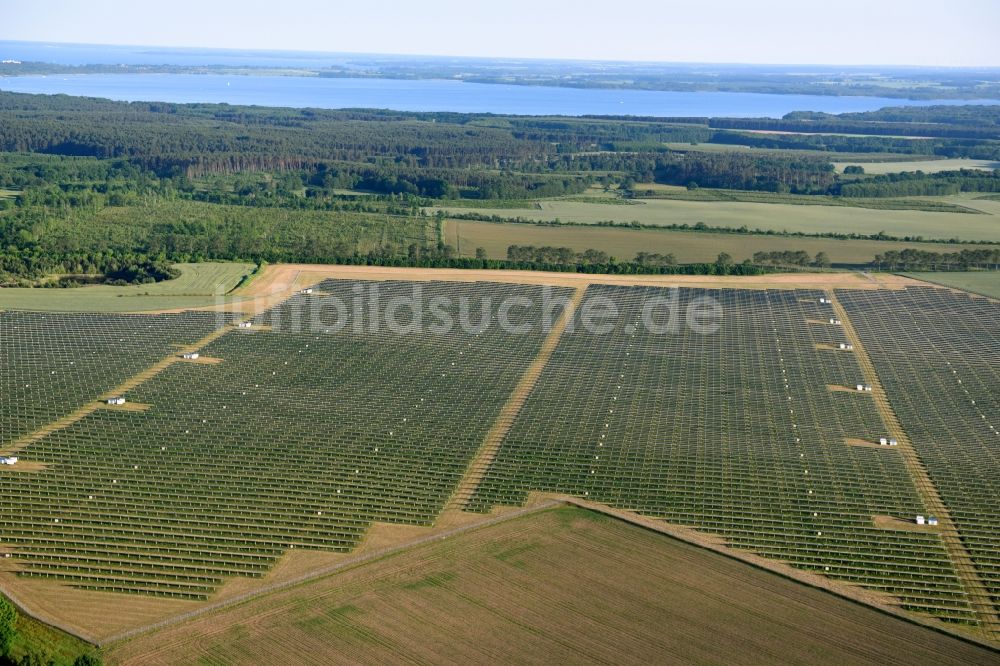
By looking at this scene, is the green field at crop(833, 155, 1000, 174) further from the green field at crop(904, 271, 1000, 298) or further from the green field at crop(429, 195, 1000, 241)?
the green field at crop(904, 271, 1000, 298)

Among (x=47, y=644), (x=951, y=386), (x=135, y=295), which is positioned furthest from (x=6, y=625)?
(x=951, y=386)

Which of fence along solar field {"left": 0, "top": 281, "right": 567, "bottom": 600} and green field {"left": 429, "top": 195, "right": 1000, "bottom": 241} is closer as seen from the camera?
fence along solar field {"left": 0, "top": 281, "right": 567, "bottom": 600}

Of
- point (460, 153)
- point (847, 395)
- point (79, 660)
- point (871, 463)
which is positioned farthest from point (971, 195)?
point (79, 660)

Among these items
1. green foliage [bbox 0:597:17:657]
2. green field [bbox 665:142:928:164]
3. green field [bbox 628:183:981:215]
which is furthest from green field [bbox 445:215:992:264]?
green field [bbox 665:142:928:164]

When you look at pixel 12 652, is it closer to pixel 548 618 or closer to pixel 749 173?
pixel 548 618

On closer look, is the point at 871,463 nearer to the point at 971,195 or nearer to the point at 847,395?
the point at 847,395
